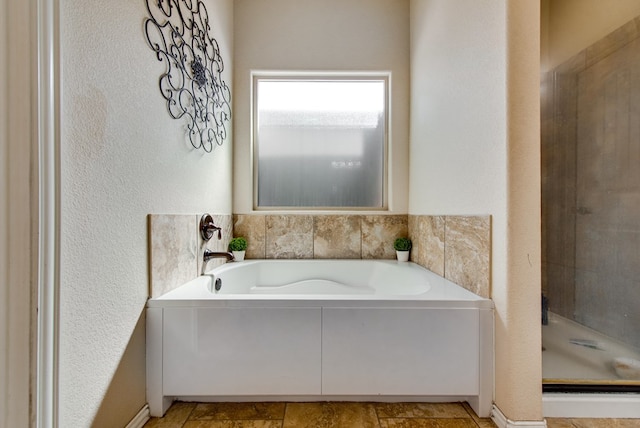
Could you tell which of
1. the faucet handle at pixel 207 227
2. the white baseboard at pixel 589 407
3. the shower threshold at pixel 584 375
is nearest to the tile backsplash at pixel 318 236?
the faucet handle at pixel 207 227

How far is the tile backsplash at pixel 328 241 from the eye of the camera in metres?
1.17

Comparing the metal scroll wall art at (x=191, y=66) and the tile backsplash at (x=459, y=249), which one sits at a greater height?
the metal scroll wall art at (x=191, y=66)

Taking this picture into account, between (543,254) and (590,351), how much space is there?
0.49 metres

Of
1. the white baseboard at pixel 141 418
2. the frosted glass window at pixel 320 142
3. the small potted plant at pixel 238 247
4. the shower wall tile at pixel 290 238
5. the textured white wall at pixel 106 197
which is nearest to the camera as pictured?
the textured white wall at pixel 106 197

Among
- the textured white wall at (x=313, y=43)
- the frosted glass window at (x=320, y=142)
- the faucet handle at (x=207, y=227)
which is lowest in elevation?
the faucet handle at (x=207, y=227)

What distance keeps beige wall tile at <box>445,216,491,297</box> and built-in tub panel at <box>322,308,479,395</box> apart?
200mm

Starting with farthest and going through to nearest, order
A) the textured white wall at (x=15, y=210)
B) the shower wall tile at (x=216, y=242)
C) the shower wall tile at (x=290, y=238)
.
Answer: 1. the shower wall tile at (x=290, y=238)
2. the shower wall tile at (x=216, y=242)
3. the textured white wall at (x=15, y=210)

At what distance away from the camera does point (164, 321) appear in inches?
43.2

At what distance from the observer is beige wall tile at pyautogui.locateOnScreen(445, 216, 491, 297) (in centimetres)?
114

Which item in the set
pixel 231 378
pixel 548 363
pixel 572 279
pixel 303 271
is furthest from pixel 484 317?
pixel 303 271

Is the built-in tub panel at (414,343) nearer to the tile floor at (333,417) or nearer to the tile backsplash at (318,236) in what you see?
the tile floor at (333,417)

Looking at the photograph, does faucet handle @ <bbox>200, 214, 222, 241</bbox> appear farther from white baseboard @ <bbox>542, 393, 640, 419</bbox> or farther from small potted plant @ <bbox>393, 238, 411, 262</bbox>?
white baseboard @ <bbox>542, 393, 640, 419</bbox>

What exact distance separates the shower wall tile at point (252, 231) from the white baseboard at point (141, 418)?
1098mm

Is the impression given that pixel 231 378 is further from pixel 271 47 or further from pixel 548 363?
pixel 271 47
